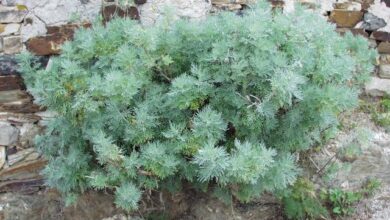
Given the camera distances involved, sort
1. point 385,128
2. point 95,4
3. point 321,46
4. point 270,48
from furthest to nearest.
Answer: point 385,128, point 95,4, point 321,46, point 270,48

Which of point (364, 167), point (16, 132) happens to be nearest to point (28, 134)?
point (16, 132)

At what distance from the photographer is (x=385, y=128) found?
3533 mm

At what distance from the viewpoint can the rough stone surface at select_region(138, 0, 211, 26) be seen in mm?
3229

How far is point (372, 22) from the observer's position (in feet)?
11.7

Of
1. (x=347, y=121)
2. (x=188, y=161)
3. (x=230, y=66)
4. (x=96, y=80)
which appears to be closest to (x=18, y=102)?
(x=96, y=80)

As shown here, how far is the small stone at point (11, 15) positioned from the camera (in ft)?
10.2

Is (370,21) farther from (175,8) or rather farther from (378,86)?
(175,8)

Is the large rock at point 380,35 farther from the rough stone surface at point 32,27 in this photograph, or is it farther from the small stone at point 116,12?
the rough stone surface at point 32,27

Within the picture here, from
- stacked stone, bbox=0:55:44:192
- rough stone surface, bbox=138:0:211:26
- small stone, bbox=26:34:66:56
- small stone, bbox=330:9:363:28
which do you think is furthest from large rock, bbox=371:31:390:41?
stacked stone, bbox=0:55:44:192

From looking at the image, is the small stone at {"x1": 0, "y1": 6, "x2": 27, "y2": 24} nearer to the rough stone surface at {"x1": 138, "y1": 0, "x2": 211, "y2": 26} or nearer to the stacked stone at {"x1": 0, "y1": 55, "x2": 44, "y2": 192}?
the stacked stone at {"x1": 0, "y1": 55, "x2": 44, "y2": 192}

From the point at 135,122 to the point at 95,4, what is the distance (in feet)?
3.49

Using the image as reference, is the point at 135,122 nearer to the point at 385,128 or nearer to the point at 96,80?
the point at 96,80

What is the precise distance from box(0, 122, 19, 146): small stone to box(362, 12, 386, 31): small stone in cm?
245

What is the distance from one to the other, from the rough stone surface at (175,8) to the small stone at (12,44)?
767mm
